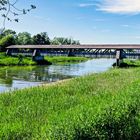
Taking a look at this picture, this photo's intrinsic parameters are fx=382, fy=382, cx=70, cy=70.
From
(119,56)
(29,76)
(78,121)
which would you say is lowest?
(29,76)

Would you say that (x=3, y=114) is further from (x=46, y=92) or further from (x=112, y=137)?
(x=46, y=92)

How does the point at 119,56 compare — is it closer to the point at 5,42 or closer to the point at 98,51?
the point at 98,51

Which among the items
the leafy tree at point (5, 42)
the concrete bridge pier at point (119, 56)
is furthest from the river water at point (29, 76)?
the leafy tree at point (5, 42)

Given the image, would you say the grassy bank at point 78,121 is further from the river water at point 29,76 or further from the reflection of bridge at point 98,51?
the reflection of bridge at point 98,51

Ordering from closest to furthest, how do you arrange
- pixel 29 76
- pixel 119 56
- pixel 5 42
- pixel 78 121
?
pixel 78 121 → pixel 29 76 → pixel 119 56 → pixel 5 42

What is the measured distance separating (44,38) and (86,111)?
129 meters

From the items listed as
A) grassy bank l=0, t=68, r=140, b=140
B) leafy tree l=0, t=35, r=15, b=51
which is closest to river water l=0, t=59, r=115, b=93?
grassy bank l=0, t=68, r=140, b=140

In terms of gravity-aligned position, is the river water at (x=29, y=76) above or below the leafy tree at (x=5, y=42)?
below

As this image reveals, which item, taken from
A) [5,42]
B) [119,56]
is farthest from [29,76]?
[5,42]

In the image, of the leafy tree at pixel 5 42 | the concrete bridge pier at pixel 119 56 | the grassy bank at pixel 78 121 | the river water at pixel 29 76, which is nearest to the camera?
the grassy bank at pixel 78 121

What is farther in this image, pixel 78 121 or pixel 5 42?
pixel 5 42

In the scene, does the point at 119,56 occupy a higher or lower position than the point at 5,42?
lower

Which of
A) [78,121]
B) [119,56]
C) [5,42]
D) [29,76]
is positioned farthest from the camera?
[5,42]

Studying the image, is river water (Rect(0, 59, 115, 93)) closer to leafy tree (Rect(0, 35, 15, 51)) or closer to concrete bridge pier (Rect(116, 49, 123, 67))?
concrete bridge pier (Rect(116, 49, 123, 67))
